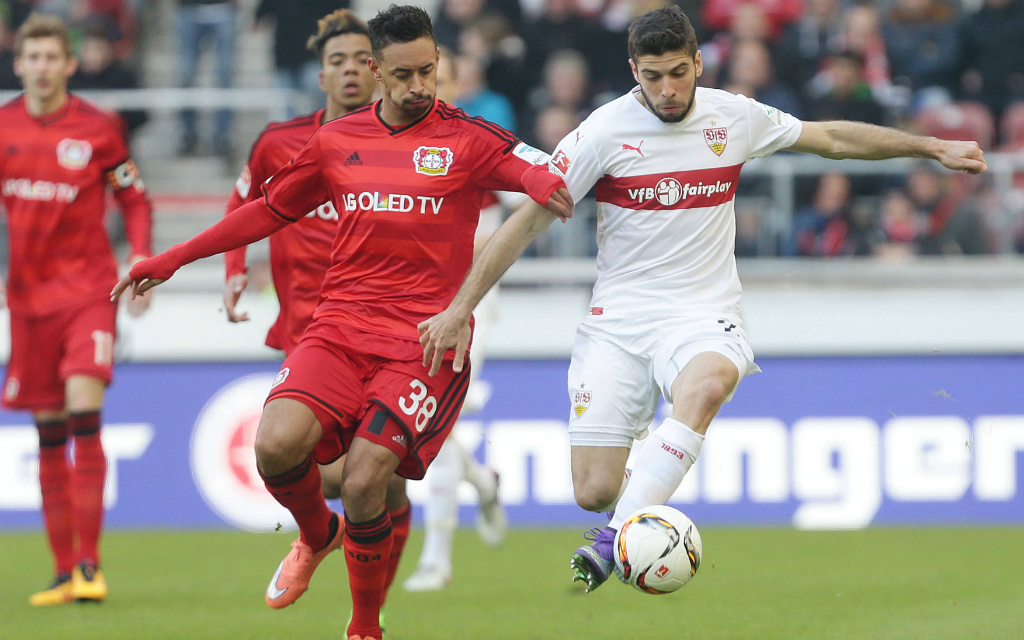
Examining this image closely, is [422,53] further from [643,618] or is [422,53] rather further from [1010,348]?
[1010,348]

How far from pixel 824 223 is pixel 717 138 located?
554cm

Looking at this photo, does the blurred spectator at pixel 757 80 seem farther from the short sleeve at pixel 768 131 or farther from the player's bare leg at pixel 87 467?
the player's bare leg at pixel 87 467

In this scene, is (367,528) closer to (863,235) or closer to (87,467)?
(87,467)

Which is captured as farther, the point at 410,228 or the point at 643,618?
the point at 643,618

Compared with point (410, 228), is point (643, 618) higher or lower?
lower

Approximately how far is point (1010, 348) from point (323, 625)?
6042 millimetres

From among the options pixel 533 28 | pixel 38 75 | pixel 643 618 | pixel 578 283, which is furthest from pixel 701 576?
pixel 533 28

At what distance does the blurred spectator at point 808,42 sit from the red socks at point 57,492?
730 cm

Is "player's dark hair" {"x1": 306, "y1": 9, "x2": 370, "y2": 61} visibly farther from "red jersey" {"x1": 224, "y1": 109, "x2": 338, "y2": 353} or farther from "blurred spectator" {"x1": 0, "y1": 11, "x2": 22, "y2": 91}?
"blurred spectator" {"x1": 0, "y1": 11, "x2": 22, "y2": 91}

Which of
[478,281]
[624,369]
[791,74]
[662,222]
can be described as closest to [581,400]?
[624,369]

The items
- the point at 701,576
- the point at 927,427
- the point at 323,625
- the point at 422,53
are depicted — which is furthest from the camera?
the point at 927,427

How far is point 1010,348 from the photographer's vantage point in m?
10.2

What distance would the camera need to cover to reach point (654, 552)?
5059 millimetres

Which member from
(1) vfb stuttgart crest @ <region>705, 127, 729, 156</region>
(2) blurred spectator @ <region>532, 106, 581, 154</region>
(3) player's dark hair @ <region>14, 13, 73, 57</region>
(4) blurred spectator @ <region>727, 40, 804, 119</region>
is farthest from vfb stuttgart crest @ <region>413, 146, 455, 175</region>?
(4) blurred spectator @ <region>727, 40, 804, 119</region>
